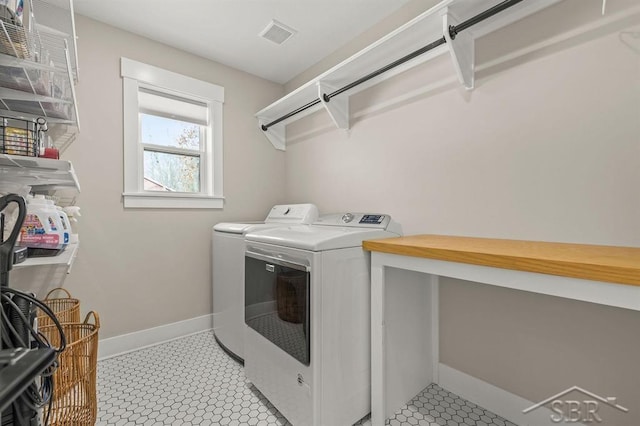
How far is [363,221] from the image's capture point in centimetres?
183

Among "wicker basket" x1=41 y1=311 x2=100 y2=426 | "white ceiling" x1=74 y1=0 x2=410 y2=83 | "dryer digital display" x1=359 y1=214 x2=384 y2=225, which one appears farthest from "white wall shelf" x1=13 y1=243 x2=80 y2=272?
"white ceiling" x1=74 y1=0 x2=410 y2=83

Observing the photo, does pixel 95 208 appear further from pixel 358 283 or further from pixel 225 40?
pixel 358 283

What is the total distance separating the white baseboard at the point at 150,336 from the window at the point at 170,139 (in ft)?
3.27

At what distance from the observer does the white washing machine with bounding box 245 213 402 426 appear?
1.30 m

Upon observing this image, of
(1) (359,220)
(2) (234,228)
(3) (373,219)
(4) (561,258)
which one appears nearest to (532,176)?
(4) (561,258)

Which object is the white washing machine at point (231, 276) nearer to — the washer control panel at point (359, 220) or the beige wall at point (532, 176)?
the washer control panel at point (359, 220)

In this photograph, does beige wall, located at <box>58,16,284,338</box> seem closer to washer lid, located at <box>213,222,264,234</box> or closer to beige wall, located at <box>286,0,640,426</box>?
washer lid, located at <box>213,222,264,234</box>

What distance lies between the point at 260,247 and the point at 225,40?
1.78 m

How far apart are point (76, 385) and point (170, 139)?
6.26 feet

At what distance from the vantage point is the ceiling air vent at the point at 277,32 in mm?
2108

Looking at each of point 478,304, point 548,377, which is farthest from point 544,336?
point 478,304

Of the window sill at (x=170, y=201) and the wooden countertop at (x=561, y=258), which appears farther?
the window sill at (x=170, y=201)

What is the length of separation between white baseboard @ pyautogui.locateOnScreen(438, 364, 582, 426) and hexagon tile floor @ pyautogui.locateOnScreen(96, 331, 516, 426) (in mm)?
35

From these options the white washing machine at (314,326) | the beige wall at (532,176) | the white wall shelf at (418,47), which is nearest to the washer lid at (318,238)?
the white washing machine at (314,326)
